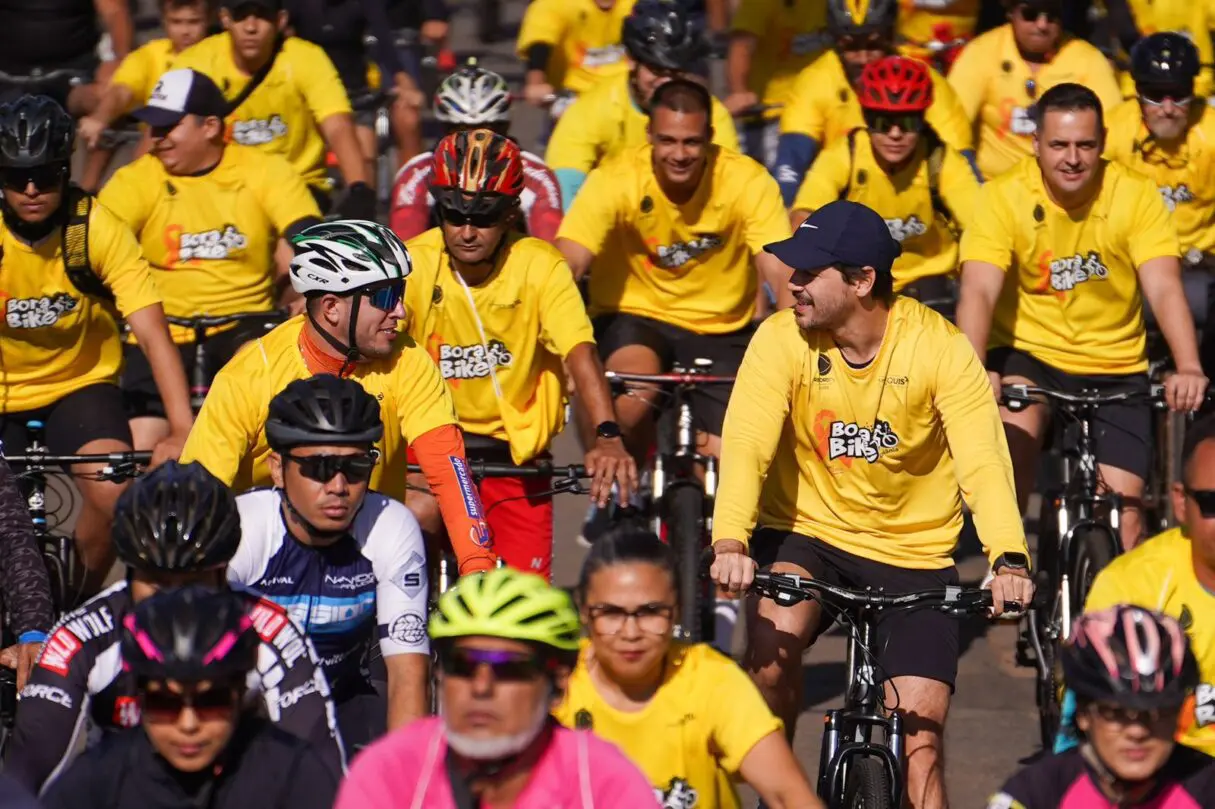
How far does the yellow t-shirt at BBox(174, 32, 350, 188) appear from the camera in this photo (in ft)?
42.9

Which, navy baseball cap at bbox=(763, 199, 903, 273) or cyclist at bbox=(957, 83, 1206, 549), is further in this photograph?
cyclist at bbox=(957, 83, 1206, 549)

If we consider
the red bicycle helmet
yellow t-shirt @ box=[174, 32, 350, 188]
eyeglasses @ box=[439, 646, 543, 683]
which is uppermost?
yellow t-shirt @ box=[174, 32, 350, 188]

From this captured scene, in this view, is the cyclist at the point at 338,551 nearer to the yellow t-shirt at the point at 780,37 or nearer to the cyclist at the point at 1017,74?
the cyclist at the point at 1017,74

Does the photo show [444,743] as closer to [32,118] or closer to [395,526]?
[395,526]

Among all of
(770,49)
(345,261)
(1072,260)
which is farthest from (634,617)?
(770,49)

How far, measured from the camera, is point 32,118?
904cm

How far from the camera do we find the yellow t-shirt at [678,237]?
10656 millimetres

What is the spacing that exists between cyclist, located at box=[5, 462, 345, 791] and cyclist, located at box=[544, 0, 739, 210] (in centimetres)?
553

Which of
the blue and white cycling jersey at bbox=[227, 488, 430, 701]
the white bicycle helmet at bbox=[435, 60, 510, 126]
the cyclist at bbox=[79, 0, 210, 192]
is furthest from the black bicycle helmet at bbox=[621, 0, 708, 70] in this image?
the blue and white cycling jersey at bbox=[227, 488, 430, 701]

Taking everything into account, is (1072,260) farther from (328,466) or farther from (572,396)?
(328,466)

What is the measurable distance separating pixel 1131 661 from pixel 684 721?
139 cm

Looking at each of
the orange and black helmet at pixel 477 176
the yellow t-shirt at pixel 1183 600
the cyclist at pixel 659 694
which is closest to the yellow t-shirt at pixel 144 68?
the orange and black helmet at pixel 477 176

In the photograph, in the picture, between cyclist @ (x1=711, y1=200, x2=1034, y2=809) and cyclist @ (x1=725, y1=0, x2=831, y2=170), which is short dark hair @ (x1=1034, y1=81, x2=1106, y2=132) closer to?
cyclist @ (x1=711, y1=200, x2=1034, y2=809)

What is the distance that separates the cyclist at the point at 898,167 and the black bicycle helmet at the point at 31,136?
3477mm
